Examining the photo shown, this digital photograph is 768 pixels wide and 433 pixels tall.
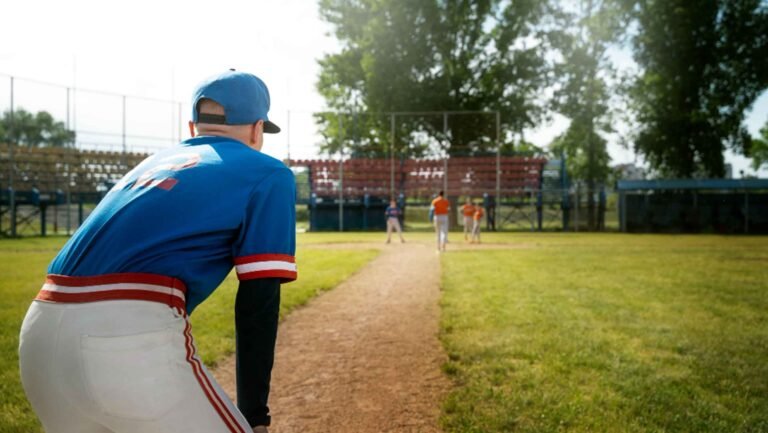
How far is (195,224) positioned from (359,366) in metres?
4.00

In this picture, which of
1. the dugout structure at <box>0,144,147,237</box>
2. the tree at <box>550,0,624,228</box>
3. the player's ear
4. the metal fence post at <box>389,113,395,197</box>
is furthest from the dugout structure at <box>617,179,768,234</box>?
the player's ear

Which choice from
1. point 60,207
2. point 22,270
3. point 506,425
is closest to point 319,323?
point 506,425

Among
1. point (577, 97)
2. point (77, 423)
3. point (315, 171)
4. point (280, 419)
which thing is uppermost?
point (577, 97)

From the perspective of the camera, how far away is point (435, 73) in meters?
40.3

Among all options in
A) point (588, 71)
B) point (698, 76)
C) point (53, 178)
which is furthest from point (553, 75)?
point (53, 178)

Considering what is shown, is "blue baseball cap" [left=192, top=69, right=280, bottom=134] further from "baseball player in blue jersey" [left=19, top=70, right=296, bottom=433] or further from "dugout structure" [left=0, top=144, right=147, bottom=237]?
"dugout structure" [left=0, top=144, right=147, bottom=237]

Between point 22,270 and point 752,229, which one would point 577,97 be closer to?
point 752,229

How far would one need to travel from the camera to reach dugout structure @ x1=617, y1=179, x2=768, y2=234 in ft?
115

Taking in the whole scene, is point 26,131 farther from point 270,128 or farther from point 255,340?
point 255,340

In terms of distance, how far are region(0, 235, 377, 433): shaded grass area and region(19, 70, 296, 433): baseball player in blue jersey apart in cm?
286

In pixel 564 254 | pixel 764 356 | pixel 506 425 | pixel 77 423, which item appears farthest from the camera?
pixel 564 254

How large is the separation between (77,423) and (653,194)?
39464 millimetres

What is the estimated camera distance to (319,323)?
7.31 meters

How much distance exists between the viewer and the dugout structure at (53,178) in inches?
1150
